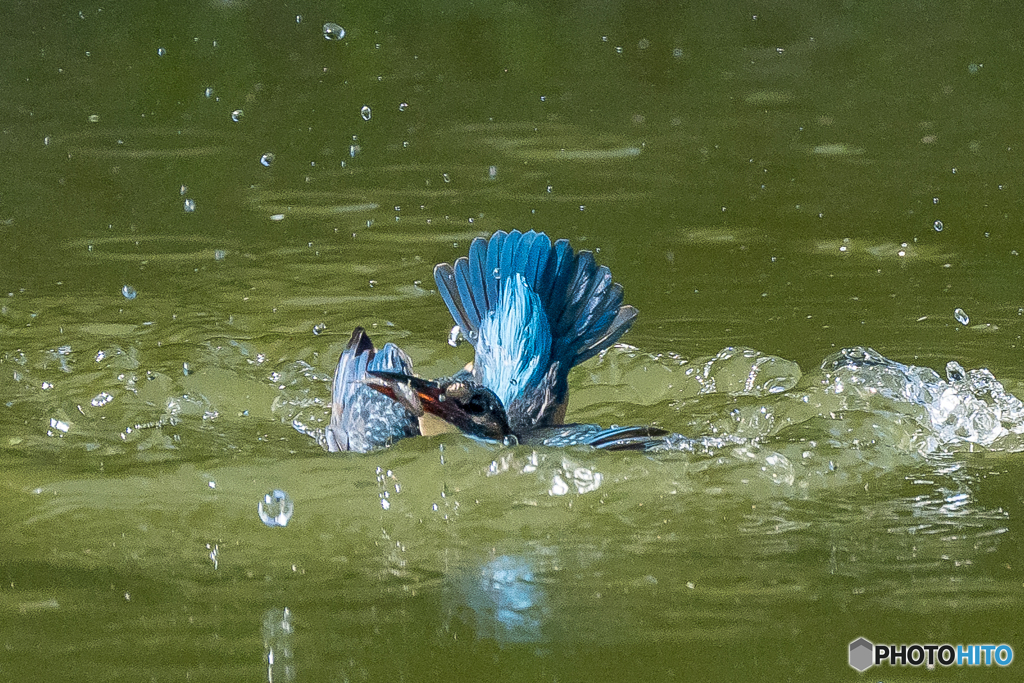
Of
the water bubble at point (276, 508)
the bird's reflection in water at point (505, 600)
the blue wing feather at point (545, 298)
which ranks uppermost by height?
the blue wing feather at point (545, 298)

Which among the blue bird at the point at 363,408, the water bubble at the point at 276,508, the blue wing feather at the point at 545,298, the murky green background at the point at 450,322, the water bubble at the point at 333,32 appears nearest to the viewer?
the murky green background at the point at 450,322

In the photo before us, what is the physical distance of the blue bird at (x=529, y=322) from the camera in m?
4.54

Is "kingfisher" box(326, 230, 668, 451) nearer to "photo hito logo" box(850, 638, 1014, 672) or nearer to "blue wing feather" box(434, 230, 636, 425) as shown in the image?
"blue wing feather" box(434, 230, 636, 425)

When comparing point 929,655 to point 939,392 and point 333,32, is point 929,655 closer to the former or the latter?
point 939,392

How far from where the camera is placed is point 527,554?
384 centimetres

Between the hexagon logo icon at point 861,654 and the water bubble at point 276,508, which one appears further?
the water bubble at point 276,508

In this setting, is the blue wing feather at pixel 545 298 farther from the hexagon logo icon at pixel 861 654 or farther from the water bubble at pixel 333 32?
the water bubble at pixel 333 32

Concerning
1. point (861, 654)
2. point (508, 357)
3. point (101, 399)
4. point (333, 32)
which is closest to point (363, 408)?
point (508, 357)

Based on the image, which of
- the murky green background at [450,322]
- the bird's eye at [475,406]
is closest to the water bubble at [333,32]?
the murky green background at [450,322]

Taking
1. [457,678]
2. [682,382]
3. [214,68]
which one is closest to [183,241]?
[214,68]

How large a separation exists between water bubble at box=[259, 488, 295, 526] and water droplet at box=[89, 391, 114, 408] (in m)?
1.00

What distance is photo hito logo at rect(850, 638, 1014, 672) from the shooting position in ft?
11.1

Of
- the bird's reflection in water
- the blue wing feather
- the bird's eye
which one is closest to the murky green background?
the bird's reflection in water

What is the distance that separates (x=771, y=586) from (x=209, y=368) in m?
2.39
